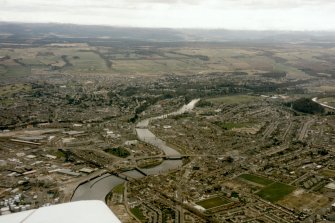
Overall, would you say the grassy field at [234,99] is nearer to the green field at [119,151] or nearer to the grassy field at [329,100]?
the grassy field at [329,100]

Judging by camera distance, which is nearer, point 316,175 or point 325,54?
point 316,175

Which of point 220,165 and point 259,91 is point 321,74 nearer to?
point 259,91

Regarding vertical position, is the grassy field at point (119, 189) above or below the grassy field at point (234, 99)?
below

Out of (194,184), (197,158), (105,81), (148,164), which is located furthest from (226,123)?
(105,81)

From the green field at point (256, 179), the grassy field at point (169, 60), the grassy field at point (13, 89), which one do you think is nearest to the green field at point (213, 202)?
the green field at point (256, 179)

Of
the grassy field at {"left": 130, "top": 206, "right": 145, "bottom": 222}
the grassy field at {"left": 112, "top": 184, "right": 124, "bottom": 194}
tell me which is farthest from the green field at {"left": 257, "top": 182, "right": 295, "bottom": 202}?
the grassy field at {"left": 112, "top": 184, "right": 124, "bottom": 194}

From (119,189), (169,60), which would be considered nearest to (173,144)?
(119,189)

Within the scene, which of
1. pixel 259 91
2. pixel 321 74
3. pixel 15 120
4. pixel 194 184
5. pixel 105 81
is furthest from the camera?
pixel 321 74
